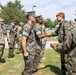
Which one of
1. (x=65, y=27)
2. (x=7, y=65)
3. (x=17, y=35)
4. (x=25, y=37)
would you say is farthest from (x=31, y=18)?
(x=17, y=35)

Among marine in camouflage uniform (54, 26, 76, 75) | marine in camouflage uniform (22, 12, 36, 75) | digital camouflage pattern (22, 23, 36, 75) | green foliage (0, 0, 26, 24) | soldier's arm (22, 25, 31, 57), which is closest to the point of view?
marine in camouflage uniform (54, 26, 76, 75)

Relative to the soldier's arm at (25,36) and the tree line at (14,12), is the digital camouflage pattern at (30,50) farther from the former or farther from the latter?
the tree line at (14,12)

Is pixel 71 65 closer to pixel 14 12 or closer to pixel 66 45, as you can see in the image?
pixel 66 45

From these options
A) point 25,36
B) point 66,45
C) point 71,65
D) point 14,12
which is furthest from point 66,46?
point 14,12

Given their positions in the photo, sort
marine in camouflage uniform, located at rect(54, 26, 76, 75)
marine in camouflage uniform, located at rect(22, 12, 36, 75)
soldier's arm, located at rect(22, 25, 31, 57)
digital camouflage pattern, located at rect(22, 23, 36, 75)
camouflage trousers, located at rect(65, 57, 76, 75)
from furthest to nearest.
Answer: digital camouflage pattern, located at rect(22, 23, 36, 75), marine in camouflage uniform, located at rect(22, 12, 36, 75), soldier's arm, located at rect(22, 25, 31, 57), camouflage trousers, located at rect(65, 57, 76, 75), marine in camouflage uniform, located at rect(54, 26, 76, 75)

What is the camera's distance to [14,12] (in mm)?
42156

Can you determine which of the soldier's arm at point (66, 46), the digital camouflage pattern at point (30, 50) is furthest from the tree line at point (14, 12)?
the soldier's arm at point (66, 46)

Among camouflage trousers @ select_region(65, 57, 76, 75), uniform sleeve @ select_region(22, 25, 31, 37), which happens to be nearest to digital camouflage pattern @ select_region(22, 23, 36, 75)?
uniform sleeve @ select_region(22, 25, 31, 37)

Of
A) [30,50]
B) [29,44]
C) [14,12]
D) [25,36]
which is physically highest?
[14,12]

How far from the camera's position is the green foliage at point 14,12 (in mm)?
41531

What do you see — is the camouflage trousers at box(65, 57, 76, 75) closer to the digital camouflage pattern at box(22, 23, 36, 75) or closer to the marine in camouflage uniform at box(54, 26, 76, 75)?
the marine in camouflage uniform at box(54, 26, 76, 75)

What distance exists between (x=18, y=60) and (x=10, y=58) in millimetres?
659

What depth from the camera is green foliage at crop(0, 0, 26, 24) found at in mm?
41531

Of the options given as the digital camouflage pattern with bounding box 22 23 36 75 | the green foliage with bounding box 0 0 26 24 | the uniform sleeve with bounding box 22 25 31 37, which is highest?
the green foliage with bounding box 0 0 26 24
